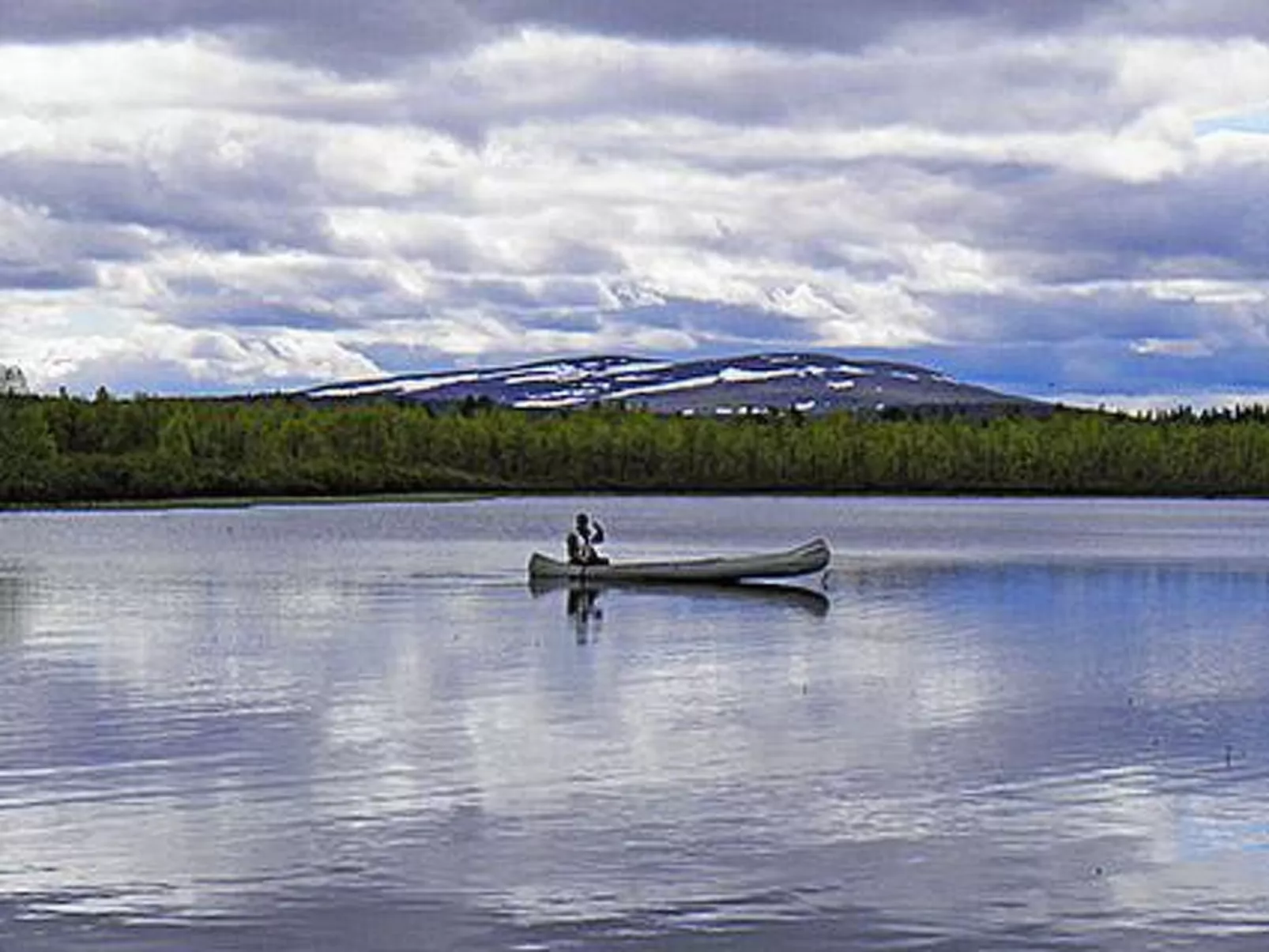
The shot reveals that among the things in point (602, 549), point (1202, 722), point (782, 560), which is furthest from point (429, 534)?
point (1202, 722)

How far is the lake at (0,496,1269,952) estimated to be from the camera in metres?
18.7

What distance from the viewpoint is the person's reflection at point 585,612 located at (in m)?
45.8

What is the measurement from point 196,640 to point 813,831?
22495mm

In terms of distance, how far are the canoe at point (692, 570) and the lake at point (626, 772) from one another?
3394mm

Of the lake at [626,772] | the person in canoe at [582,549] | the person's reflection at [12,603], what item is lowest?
the lake at [626,772]

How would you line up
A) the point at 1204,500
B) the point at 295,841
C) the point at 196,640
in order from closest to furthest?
the point at 295,841 → the point at 196,640 → the point at 1204,500

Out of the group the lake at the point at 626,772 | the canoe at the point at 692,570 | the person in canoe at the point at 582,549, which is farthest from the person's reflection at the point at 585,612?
the person in canoe at the point at 582,549

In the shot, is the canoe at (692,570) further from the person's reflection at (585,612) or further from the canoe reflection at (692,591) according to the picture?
the person's reflection at (585,612)

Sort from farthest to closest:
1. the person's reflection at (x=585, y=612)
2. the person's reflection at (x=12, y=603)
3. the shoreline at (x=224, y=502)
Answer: the shoreline at (x=224, y=502) < the person's reflection at (x=585, y=612) < the person's reflection at (x=12, y=603)

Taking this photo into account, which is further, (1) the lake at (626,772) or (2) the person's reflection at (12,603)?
(2) the person's reflection at (12,603)

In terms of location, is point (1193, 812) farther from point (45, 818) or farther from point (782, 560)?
point (782, 560)

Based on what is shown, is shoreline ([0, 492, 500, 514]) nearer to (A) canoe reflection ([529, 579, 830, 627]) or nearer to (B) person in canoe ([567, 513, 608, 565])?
(B) person in canoe ([567, 513, 608, 565])

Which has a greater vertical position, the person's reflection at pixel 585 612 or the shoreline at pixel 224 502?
the shoreline at pixel 224 502

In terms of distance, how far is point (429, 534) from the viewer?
100 meters
